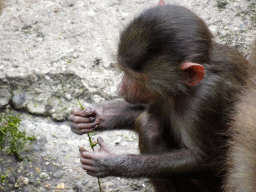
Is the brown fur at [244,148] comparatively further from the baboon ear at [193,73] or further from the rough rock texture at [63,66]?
the rough rock texture at [63,66]

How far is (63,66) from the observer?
18.4 feet

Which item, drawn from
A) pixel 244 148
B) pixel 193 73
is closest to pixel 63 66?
pixel 193 73

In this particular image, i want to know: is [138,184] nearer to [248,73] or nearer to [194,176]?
[194,176]

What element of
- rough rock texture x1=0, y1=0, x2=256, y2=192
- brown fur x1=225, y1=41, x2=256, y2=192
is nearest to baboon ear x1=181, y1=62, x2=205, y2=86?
brown fur x1=225, y1=41, x2=256, y2=192

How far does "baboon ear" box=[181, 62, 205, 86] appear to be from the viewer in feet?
12.1

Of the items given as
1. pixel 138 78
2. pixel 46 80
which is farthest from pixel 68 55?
pixel 138 78

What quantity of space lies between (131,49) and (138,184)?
1910 mm

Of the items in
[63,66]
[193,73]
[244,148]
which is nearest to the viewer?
[244,148]

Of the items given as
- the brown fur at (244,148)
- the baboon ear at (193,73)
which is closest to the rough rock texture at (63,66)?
the baboon ear at (193,73)

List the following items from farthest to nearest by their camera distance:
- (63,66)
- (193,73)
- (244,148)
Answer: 1. (63,66)
2. (193,73)
3. (244,148)

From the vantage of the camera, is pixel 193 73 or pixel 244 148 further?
pixel 193 73

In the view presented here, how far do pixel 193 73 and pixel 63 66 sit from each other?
2.39m

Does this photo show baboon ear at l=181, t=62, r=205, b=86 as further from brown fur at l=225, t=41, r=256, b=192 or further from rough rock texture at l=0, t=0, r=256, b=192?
rough rock texture at l=0, t=0, r=256, b=192

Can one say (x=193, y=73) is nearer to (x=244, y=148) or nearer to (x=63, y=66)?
(x=244, y=148)
